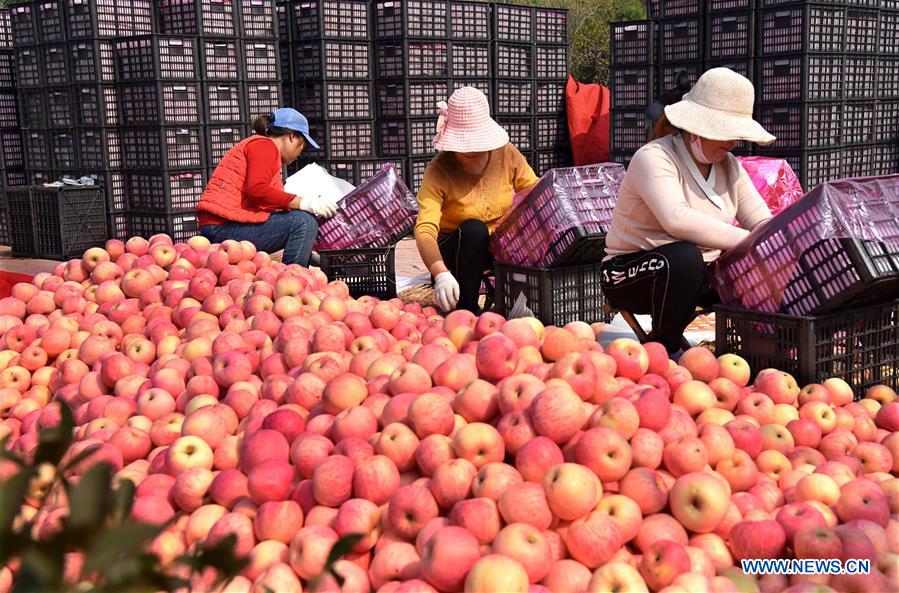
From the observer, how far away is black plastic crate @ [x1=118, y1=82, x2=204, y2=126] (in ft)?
23.9

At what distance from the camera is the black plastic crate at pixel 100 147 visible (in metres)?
7.67

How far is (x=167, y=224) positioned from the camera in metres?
7.43

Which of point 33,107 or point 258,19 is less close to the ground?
point 258,19

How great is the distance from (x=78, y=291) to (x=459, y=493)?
8.65ft

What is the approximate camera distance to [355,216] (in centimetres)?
543

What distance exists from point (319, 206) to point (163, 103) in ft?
8.55

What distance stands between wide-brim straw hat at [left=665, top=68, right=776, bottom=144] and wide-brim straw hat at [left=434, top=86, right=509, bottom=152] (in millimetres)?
1035

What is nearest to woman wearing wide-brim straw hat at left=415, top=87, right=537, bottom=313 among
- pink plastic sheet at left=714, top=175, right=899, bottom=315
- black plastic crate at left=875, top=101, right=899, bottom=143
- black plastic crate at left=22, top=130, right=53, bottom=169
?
pink plastic sheet at left=714, top=175, right=899, bottom=315

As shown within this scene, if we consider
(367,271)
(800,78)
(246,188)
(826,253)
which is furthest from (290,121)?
(800,78)

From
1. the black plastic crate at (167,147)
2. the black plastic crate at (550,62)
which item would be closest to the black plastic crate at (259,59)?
the black plastic crate at (167,147)

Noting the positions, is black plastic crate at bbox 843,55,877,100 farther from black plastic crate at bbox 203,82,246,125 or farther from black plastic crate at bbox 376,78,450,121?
black plastic crate at bbox 203,82,246,125

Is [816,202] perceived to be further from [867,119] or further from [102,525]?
[867,119]

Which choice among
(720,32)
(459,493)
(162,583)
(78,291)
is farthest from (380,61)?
(162,583)

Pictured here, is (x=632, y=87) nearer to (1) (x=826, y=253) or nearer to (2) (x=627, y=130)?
(2) (x=627, y=130)
